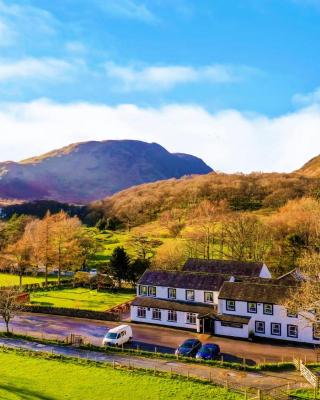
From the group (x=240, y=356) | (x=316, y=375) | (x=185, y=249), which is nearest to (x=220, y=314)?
(x=240, y=356)

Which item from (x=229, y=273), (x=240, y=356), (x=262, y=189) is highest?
(x=262, y=189)

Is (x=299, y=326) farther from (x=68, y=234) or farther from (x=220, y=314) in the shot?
(x=68, y=234)

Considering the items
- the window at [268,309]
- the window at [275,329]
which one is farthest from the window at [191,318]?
the window at [275,329]

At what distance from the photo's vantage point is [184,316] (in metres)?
53.6

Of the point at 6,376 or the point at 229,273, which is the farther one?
the point at 229,273

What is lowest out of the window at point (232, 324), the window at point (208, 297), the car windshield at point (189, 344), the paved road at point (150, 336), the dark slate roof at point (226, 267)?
the paved road at point (150, 336)

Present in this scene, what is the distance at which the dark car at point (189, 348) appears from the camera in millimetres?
42219

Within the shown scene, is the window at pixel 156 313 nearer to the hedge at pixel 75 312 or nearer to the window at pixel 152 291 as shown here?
the window at pixel 152 291

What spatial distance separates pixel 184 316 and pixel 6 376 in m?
22.7

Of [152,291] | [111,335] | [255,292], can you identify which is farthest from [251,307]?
[111,335]

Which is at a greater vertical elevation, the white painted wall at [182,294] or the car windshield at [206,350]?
the white painted wall at [182,294]

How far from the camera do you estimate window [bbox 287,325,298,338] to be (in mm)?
47691

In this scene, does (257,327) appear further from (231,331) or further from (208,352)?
(208,352)

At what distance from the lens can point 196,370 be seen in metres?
38.3
